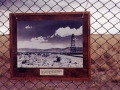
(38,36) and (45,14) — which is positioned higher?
(45,14)

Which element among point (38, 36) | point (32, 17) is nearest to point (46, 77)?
point (38, 36)

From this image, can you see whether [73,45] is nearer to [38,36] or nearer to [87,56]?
[87,56]

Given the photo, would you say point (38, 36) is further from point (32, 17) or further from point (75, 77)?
point (75, 77)

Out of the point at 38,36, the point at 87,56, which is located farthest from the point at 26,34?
the point at 87,56

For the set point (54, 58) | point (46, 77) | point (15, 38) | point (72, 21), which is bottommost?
point (46, 77)
